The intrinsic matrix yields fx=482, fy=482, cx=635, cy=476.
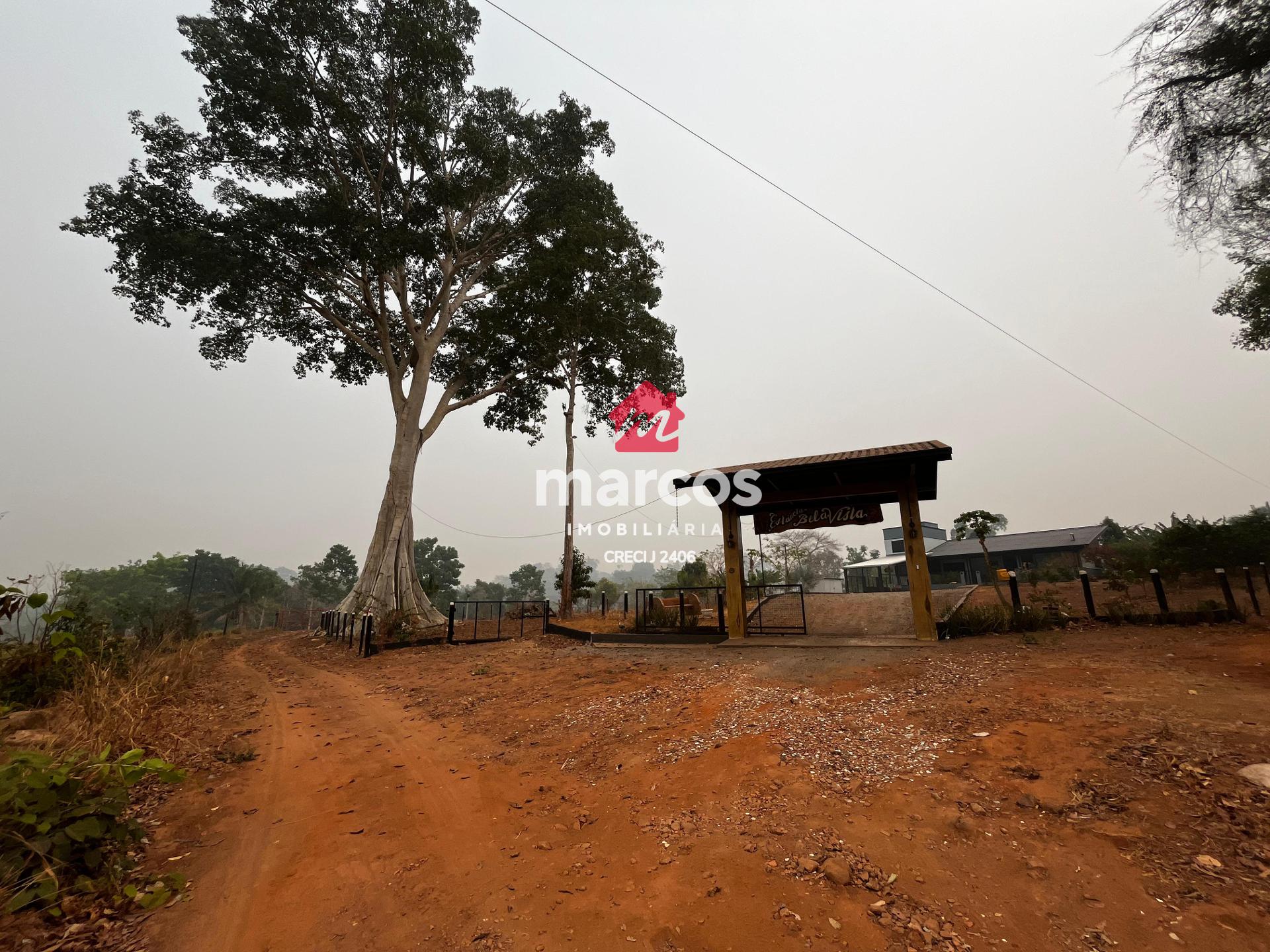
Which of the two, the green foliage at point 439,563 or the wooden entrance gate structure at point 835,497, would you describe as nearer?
the wooden entrance gate structure at point 835,497

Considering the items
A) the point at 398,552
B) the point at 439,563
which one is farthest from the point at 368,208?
the point at 439,563

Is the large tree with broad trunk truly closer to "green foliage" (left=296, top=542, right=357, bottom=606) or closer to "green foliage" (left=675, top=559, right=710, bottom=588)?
"green foliage" (left=675, top=559, right=710, bottom=588)

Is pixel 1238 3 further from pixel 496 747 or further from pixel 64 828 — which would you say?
pixel 64 828

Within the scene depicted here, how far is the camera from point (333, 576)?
56.7 m

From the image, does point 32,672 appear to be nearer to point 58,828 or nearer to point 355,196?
point 58,828

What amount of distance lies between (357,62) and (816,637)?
22081mm

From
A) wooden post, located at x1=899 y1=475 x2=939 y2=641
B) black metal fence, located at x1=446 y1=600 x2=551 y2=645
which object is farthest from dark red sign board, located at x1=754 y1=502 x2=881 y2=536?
black metal fence, located at x1=446 y1=600 x2=551 y2=645

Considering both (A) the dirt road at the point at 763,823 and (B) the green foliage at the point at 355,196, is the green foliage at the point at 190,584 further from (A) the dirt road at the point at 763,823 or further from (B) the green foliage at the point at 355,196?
(A) the dirt road at the point at 763,823

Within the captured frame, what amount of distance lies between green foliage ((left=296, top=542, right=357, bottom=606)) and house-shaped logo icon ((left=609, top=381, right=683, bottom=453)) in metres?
47.1

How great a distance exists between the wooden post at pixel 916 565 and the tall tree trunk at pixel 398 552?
1393 centimetres

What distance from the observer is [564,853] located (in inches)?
123

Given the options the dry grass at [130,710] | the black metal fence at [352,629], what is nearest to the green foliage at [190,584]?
the black metal fence at [352,629]

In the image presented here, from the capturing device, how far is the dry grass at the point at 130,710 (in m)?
4.18

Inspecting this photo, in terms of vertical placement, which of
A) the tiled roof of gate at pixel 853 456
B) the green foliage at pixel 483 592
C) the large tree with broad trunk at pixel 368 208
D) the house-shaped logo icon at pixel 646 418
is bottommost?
the green foliage at pixel 483 592
